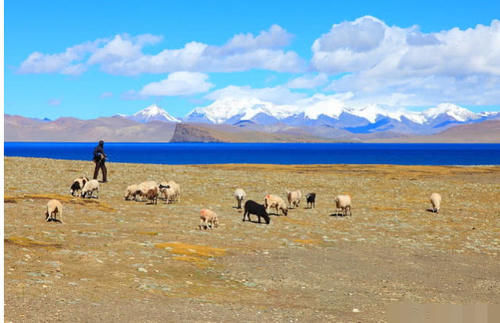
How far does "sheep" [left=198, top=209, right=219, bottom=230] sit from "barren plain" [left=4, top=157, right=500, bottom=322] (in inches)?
17.5

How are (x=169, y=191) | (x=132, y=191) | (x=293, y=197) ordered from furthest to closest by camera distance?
(x=293, y=197)
(x=169, y=191)
(x=132, y=191)

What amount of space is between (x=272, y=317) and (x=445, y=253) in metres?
12.1

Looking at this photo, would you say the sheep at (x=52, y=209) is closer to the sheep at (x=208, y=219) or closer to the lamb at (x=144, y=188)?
the sheep at (x=208, y=219)

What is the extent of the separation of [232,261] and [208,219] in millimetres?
5863

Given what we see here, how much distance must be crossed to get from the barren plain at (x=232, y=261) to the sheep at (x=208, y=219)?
443 millimetres

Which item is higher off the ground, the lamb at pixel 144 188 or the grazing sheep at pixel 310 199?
the lamb at pixel 144 188

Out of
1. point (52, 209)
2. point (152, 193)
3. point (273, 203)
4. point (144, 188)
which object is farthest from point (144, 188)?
point (52, 209)

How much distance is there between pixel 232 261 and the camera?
1748 centimetres

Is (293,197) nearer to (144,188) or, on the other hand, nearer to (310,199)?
(310,199)

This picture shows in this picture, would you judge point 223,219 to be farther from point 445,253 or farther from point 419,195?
point 419,195

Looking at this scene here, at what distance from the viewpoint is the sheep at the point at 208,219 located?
902 inches

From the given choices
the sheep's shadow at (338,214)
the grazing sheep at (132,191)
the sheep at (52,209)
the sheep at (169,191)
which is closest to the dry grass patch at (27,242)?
the sheep at (52,209)

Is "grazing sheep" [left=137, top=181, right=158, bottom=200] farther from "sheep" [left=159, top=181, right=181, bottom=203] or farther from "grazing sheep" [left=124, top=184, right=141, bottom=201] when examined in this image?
"sheep" [left=159, top=181, right=181, bottom=203]

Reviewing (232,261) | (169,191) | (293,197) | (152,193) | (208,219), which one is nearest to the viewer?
(232,261)
